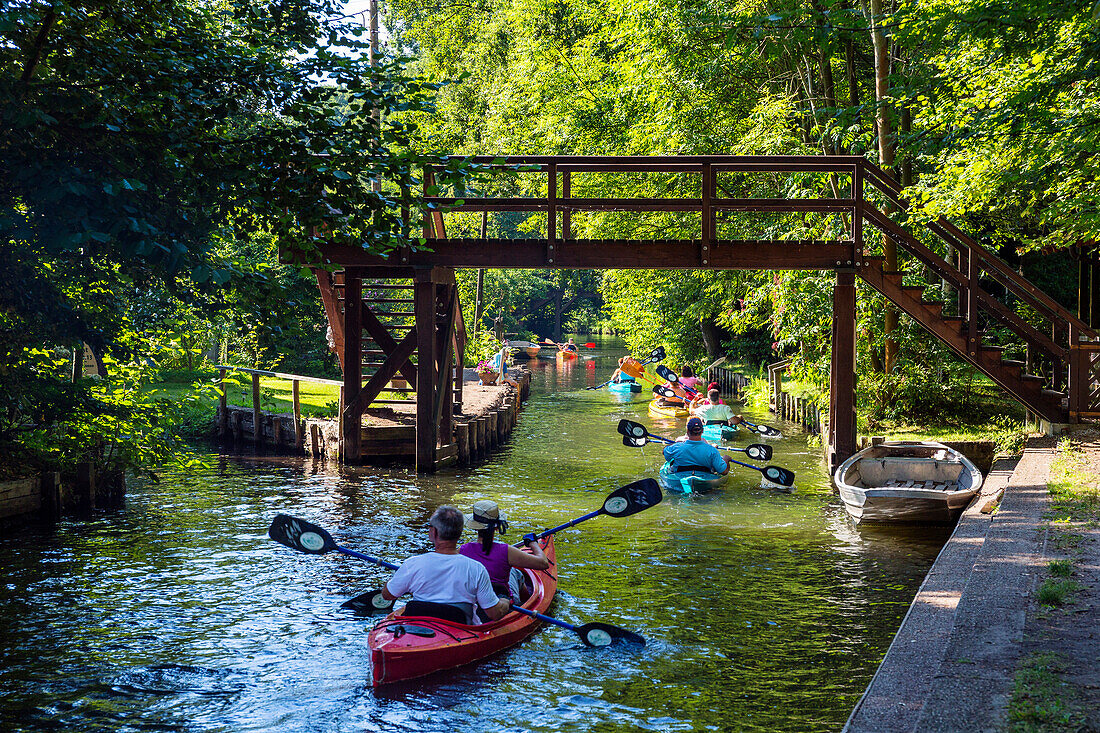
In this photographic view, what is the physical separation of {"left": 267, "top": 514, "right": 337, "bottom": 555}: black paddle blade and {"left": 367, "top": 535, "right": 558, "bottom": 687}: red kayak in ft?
4.00

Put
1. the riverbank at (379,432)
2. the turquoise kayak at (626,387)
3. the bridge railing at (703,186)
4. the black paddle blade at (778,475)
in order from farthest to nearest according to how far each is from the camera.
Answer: the turquoise kayak at (626,387) < the riverbank at (379,432) < the black paddle blade at (778,475) < the bridge railing at (703,186)

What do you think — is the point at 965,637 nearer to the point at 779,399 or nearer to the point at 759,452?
the point at 759,452

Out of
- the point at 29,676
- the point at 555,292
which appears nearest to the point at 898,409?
the point at 29,676

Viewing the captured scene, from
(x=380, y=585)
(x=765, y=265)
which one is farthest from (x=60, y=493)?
(x=765, y=265)

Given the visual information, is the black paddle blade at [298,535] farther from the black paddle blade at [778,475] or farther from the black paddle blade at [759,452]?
the black paddle blade at [759,452]

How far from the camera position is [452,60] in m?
44.1

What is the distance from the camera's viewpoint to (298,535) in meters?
8.65

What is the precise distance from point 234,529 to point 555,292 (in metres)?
64.2

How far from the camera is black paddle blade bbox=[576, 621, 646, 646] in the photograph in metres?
8.26

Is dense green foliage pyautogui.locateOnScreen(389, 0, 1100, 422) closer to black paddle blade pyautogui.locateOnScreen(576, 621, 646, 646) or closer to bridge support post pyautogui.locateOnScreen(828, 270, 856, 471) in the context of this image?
bridge support post pyautogui.locateOnScreen(828, 270, 856, 471)

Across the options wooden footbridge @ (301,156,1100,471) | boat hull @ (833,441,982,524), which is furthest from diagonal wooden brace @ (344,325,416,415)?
boat hull @ (833,441,982,524)

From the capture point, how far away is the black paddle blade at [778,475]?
1528 centimetres

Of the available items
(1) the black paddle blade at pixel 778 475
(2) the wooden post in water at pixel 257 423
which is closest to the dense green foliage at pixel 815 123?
(1) the black paddle blade at pixel 778 475

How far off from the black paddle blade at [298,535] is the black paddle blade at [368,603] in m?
0.59
